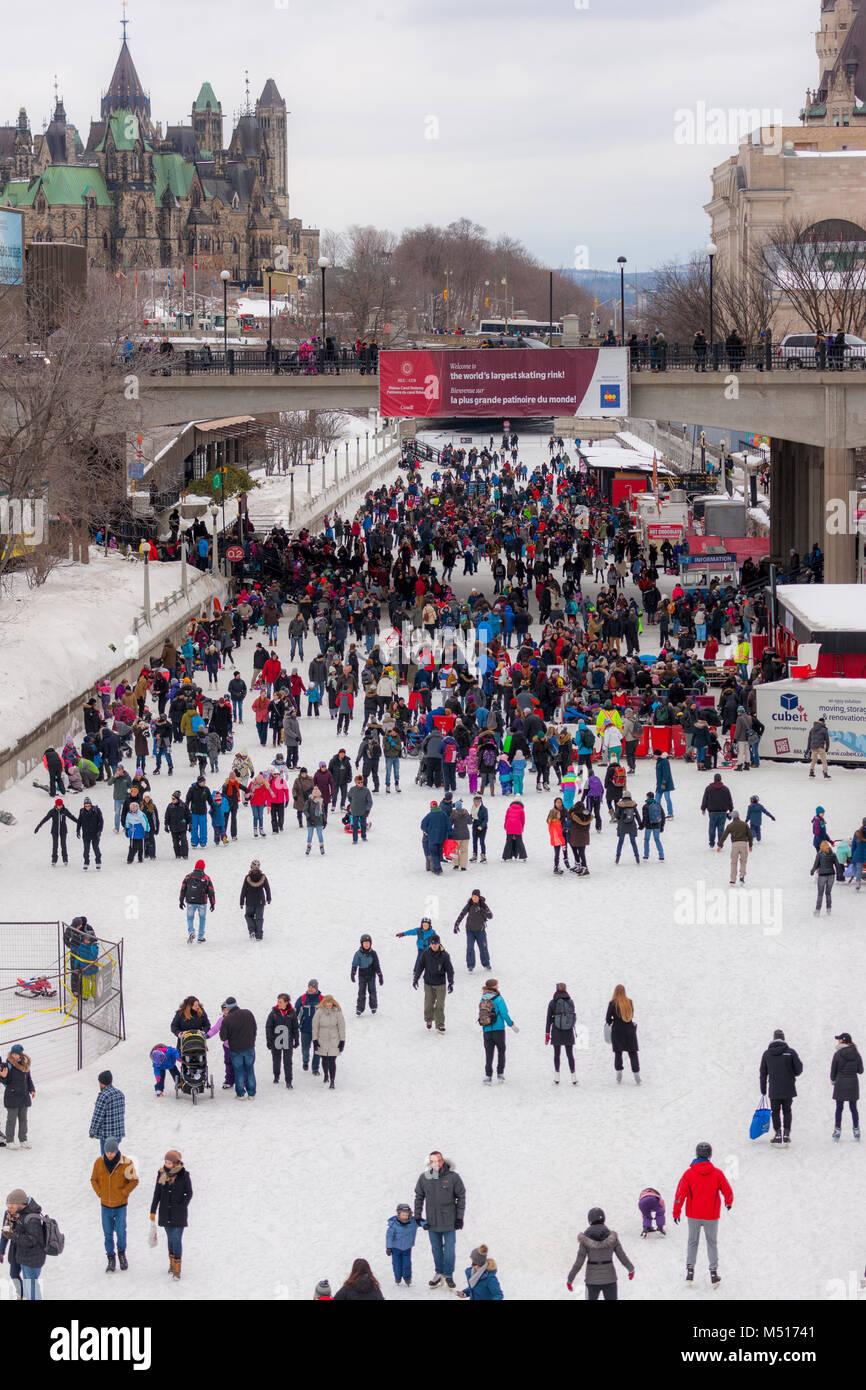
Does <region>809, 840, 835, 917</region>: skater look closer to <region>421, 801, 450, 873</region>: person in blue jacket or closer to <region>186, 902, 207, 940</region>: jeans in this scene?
<region>421, 801, 450, 873</region>: person in blue jacket

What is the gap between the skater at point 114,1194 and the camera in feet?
40.1

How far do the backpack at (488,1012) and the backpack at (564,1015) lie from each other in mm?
503

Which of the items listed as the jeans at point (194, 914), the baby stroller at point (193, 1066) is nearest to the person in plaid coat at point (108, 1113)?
the baby stroller at point (193, 1066)

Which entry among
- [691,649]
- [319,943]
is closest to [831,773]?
[691,649]

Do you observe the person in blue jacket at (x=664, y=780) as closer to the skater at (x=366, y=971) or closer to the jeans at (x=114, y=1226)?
the skater at (x=366, y=971)

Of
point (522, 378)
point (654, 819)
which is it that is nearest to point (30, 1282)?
point (654, 819)

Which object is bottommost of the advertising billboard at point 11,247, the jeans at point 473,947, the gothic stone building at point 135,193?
the jeans at point 473,947

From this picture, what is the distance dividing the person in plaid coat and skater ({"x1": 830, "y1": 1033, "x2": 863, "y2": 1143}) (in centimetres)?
528

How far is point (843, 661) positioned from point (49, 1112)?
16.1m

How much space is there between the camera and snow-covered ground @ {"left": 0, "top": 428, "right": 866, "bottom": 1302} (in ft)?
41.4

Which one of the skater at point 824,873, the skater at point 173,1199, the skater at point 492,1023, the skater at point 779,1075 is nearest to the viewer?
the skater at point 173,1199

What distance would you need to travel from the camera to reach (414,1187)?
1354 cm

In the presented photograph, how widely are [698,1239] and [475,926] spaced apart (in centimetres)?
617

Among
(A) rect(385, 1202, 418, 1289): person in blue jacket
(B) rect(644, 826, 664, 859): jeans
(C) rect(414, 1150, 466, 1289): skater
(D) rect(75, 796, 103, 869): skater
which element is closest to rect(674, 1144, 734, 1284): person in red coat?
(C) rect(414, 1150, 466, 1289): skater
